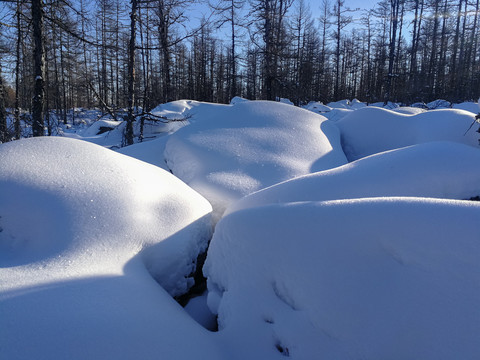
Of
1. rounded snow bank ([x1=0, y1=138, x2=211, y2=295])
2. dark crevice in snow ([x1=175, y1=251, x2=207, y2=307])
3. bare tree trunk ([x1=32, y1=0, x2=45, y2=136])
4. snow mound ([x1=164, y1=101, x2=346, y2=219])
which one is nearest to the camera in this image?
rounded snow bank ([x1=0, y1=138, x2=211, y2=295])

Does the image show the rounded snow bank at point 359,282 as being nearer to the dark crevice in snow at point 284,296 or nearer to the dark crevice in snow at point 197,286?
the dark crevice in snow at point 284,296

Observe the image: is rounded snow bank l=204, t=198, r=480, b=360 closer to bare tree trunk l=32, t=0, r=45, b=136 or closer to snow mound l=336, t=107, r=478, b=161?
snow mound l=336, t=107, r=478, b=161

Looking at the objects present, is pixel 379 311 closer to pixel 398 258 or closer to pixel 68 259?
pixel 398 258

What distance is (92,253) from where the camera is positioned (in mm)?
2023

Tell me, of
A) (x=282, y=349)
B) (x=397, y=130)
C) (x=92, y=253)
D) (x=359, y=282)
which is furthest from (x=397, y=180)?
(x=397, y=130)

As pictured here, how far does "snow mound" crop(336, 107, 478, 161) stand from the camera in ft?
15.2

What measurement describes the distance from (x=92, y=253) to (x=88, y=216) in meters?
0.34

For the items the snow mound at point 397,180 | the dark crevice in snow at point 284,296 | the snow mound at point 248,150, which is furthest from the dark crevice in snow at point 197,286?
the dark crevice in snow at point 284,296

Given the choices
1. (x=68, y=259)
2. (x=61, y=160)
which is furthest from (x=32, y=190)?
(x=68, y=259)

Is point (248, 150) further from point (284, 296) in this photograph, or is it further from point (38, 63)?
point (38, 63)

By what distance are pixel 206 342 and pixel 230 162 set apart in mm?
Result: 2732

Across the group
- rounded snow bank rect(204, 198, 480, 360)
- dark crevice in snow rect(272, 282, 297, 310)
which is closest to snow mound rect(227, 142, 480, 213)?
rounded snow bank rect(204, 198, 480, 360)

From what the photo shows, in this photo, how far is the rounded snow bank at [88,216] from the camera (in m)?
1.99

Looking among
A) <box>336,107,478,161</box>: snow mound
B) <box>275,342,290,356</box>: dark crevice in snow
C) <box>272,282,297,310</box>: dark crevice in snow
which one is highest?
<box>336,107,478,161</box>: snow mound
